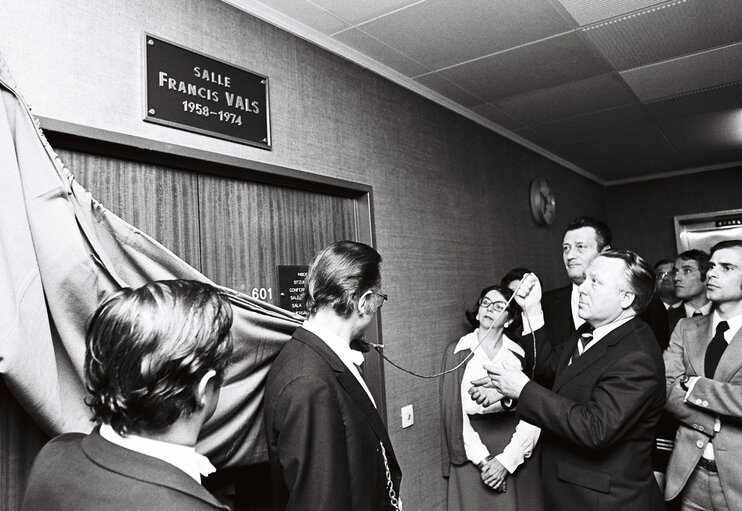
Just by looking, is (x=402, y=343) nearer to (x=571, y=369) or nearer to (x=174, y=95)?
(x=571, y=369)

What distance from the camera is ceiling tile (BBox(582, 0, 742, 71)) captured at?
2367mm

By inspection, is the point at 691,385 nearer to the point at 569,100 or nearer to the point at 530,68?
the point at 530,68

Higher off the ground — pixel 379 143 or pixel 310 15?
pixel 310 15

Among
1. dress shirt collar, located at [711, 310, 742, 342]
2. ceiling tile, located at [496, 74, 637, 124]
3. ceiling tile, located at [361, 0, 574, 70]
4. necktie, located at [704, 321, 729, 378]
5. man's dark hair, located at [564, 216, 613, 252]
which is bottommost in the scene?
necktie, located at [704, 321, 729, 378]

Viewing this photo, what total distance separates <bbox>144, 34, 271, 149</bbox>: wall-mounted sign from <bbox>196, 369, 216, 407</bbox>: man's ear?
1.07 meters

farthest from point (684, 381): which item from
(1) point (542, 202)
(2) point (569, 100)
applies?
(1) point (542, 202)

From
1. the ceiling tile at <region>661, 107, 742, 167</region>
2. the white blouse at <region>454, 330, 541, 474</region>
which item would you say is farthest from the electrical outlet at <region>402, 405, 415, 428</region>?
the ceiling tile at <region>661, 107, 742, 167</region>

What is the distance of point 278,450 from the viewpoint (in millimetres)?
1281

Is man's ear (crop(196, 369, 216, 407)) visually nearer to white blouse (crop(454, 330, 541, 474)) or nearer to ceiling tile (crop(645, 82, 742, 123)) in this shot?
white blouse (crop(454, 330, 541, 474))

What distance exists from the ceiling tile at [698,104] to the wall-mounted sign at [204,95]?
278 centimetres

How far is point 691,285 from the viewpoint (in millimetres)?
3604

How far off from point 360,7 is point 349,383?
5.01 feet

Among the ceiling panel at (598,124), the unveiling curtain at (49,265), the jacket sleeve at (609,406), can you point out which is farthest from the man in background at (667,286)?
the unveiling curtain at (49,265)

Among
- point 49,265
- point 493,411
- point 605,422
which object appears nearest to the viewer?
point 49,265
